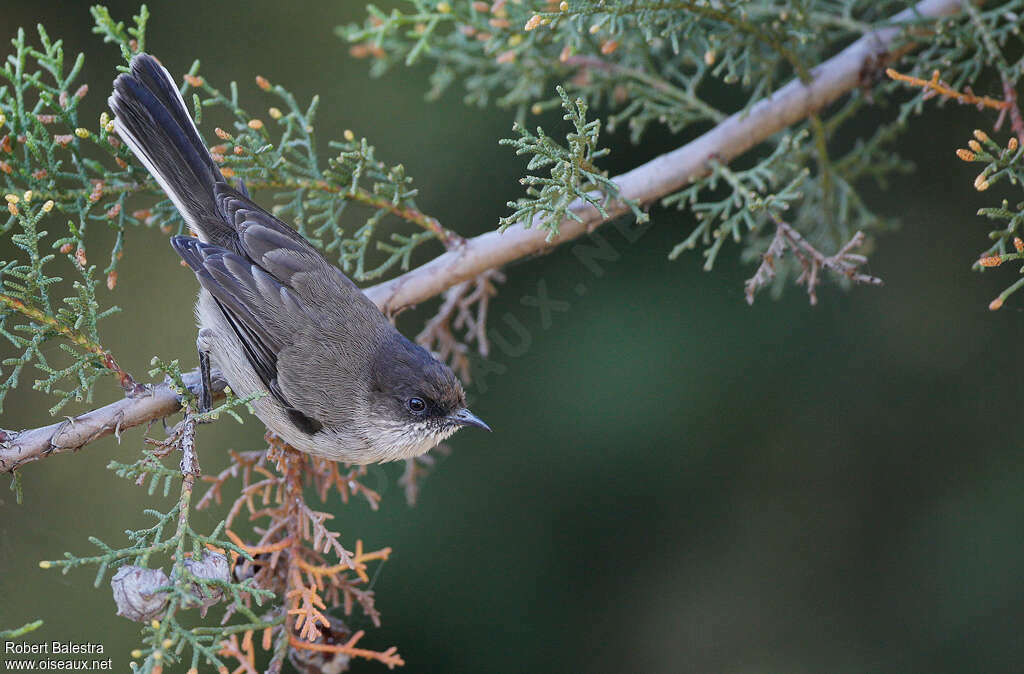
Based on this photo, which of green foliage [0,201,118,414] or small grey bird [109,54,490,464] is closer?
green foliage [0,201,118,414]

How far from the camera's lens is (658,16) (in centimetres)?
266

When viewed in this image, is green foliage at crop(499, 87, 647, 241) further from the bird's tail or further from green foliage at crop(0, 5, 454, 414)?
the bird's tail

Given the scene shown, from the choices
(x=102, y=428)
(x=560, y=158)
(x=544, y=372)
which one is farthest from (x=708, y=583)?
(x=102, y=428)

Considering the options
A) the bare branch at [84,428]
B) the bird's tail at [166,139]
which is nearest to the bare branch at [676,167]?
the bird's tail at [166,139]

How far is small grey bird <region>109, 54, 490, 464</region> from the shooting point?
8.65ft

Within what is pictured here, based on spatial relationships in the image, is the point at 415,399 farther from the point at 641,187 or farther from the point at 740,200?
the point at 740,200

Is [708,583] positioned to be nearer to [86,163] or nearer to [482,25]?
[482,25]

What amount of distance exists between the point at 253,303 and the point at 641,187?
123cm

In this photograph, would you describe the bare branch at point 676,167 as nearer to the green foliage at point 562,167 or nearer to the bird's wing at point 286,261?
the bird's wing at point 286,261

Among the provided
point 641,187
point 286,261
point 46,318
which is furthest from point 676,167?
point 46,318

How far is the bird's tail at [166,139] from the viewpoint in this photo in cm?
264

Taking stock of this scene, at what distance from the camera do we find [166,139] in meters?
2.66

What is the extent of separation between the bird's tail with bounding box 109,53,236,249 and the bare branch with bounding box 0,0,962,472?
1.74 feet

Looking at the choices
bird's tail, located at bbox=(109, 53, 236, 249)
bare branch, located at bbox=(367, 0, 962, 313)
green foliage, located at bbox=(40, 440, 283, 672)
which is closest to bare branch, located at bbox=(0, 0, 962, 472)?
bare branch, located at bbox=(367, 0, 962, 313)
